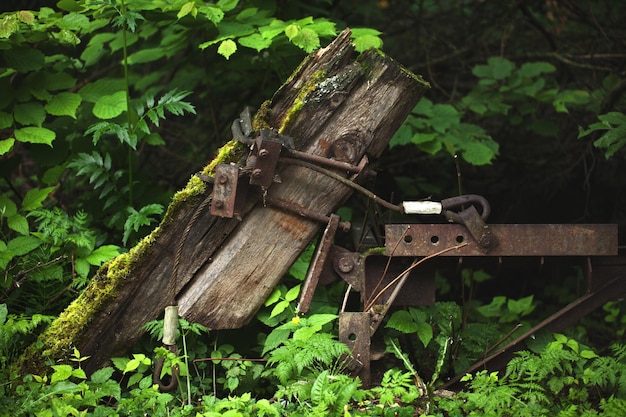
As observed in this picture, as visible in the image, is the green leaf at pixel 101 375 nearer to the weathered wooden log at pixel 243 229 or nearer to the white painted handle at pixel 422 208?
the weathered wooden log at pixel 243 229

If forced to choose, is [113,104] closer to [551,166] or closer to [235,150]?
[235,150]

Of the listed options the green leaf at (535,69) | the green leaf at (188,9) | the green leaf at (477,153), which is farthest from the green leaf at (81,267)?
the green leaf at (535,69)

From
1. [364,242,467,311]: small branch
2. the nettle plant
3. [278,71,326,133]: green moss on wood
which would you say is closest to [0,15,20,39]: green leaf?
the nettle plant

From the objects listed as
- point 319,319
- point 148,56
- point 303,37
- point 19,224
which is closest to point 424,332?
point 319,319

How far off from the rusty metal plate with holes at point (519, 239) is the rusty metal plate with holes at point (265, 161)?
0.64m

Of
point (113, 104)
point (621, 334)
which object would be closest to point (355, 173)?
point (113, 104)

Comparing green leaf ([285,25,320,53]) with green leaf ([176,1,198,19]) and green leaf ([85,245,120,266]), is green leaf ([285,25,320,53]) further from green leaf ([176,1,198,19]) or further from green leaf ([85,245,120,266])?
green leaf ([85,245,120,266])

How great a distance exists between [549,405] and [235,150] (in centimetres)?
189

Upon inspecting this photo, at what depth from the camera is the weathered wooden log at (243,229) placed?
10.6 ft

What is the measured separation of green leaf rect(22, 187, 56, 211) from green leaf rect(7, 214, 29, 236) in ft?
0.34

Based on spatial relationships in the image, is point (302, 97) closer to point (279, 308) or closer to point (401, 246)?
point (401, 246)

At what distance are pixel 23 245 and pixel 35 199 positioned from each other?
34 cm

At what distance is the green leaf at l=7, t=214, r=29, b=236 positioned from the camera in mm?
3717

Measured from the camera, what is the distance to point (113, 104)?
12.8 feet
